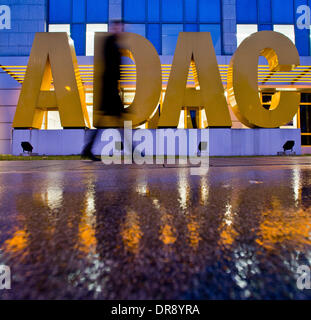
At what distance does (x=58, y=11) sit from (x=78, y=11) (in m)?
1.34

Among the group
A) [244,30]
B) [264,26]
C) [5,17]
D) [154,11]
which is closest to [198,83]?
[244,30]

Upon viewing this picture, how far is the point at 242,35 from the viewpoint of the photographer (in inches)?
643

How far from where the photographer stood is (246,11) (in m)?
16.4

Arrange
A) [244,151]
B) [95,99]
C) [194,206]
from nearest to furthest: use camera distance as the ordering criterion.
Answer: [194,206] → [95,99] → [244,151]

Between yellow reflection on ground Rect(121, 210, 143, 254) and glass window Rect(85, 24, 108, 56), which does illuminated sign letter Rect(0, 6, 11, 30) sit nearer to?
glass window Rect(85, 24, 108, 56)

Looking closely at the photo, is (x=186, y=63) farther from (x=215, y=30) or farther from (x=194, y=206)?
(x=194, y=206)

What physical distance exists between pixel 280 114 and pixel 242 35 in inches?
328

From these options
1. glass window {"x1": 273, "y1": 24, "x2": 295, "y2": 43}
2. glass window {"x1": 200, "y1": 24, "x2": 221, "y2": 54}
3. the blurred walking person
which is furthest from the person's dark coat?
glass window {"x1": 273, "y1": 24, "x2": 295, "y2": 43}

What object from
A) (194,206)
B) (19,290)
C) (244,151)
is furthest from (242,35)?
(19,290)

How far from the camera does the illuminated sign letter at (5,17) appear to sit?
51.3 feet

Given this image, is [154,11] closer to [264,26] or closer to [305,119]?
[264,26]

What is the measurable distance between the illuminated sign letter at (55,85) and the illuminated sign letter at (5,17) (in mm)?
7053

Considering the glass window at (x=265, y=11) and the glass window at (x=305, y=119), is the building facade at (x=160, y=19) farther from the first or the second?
the glass window at (x=305, y=119)

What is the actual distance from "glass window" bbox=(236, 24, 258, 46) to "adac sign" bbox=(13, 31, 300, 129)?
5971 millimetres
